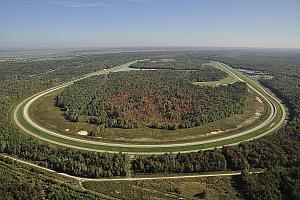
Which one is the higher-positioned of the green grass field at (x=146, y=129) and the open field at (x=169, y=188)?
the green grass field at (x=146, y=129)

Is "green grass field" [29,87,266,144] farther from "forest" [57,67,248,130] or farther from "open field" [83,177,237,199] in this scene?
"open field" [83,177,237,199]

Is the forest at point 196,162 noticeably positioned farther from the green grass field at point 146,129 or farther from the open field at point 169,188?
the green grass field at point 146,129

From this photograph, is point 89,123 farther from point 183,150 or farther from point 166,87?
point 166,87

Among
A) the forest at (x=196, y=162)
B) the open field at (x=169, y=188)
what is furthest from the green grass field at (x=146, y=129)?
the open field at (x=169, y=188)

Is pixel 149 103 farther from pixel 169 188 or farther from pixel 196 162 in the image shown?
pixel 169 188

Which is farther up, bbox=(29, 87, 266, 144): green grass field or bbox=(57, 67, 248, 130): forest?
bbox=(57, 67, 248, 130): forest

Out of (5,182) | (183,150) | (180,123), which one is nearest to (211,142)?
(183,150)

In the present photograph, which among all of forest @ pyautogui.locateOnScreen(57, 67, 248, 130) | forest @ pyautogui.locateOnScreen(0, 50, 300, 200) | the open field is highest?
forest @ pyautogui.locateOnScreen(57, 67, 248, 130)

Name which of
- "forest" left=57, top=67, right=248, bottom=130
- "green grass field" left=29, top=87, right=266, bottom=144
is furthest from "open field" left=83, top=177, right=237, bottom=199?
"forest" left=57, top=67, right=248, bottom=130
